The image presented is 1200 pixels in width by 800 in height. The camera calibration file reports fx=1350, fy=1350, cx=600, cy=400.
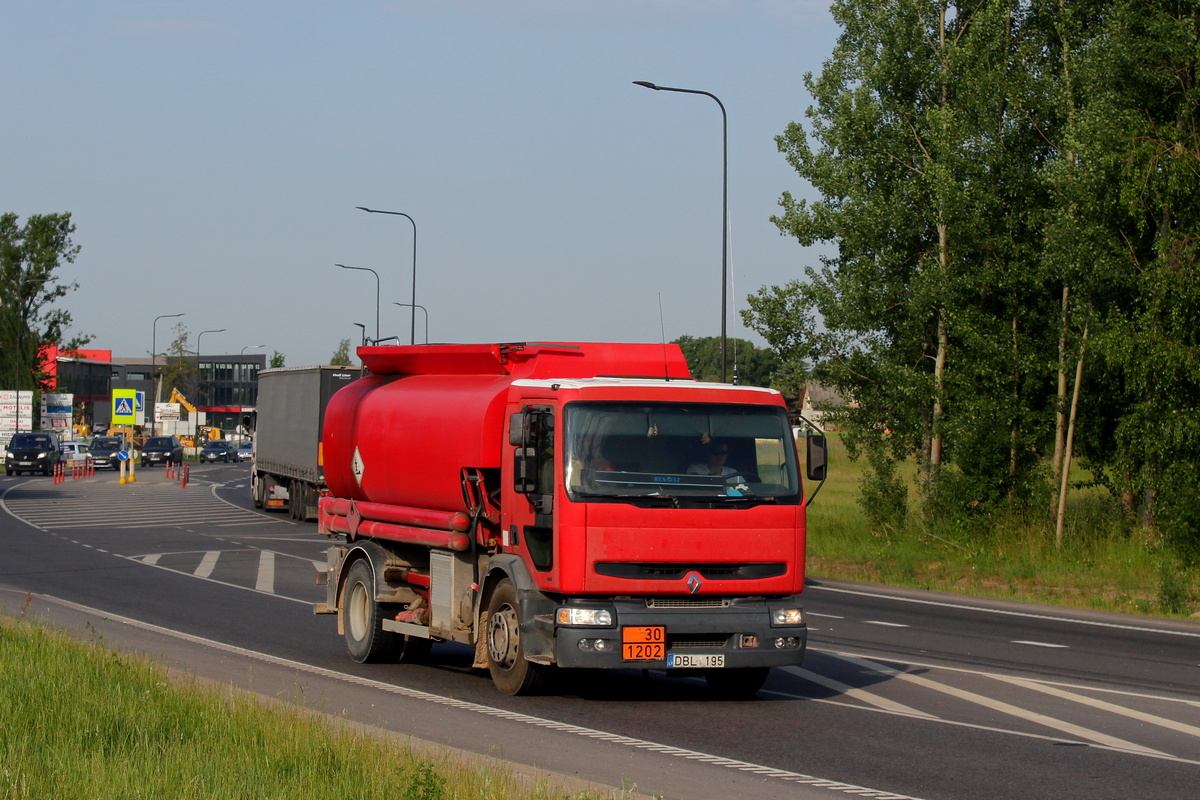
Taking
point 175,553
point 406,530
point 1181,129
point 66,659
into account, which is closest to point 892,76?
point 1181,129

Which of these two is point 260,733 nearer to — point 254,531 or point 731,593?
point 731,593

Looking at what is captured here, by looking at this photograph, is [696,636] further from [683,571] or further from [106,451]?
[106,451]

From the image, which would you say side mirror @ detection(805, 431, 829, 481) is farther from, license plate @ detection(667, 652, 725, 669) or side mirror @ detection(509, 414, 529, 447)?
side mirror @ detection(509, 414, 529, 447)

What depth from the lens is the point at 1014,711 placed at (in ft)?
35.4

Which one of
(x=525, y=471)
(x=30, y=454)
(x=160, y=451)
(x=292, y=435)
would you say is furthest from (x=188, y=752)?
(x=160, y=451)

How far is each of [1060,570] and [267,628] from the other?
13394 mm

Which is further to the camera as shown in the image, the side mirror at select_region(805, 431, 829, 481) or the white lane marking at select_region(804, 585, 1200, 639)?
the white lane marking at select_region(804, 585, 1200, 639)

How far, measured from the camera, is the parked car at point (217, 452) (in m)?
100

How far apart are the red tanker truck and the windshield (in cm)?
1

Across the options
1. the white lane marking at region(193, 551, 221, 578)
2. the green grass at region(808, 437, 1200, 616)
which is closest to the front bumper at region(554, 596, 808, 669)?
the green grass at region(808, 437, 1200, 616)

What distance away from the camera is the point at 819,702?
11258 millimetres

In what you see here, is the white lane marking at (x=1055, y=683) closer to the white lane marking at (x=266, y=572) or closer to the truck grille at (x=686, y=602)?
the truck grille at (x=686, y=602)

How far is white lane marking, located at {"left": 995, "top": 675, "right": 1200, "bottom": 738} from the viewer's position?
10.2 m

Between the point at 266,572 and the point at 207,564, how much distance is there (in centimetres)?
200
